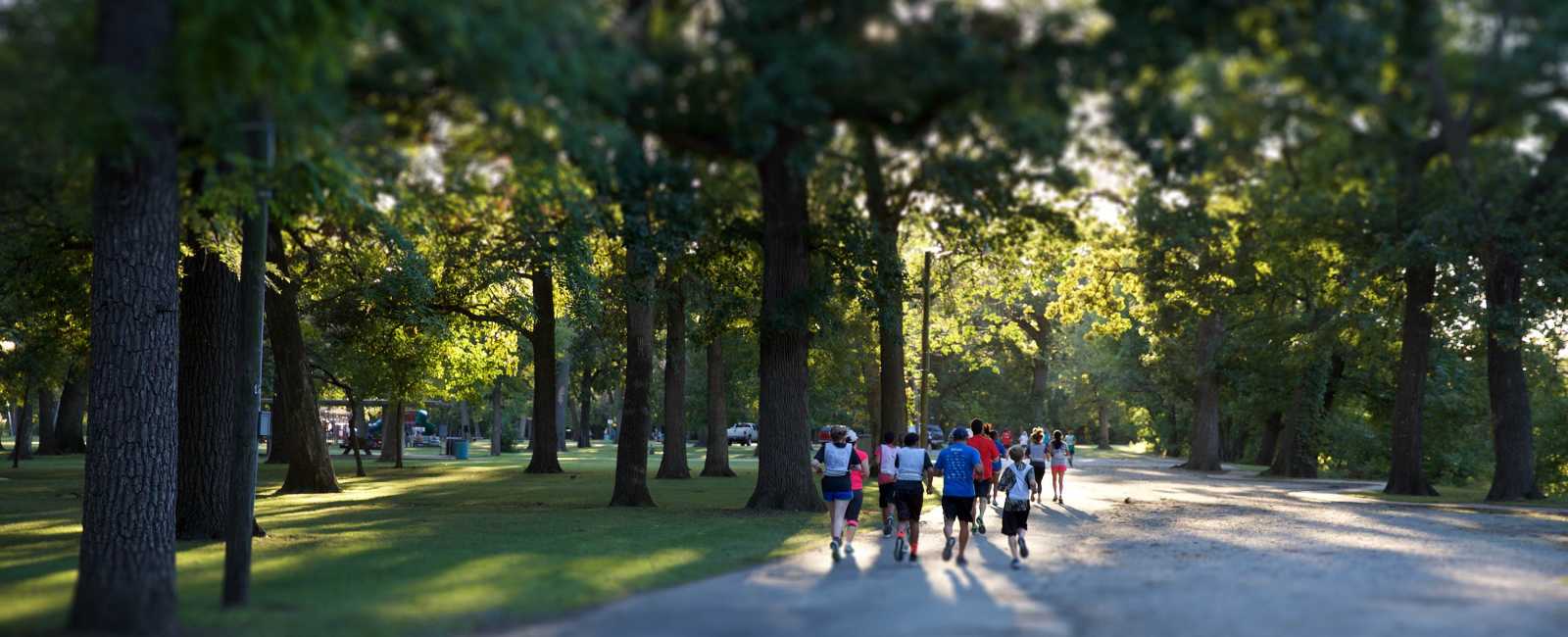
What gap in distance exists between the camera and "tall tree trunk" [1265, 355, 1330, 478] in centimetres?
4597

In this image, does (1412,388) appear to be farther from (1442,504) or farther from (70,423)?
(70,423)

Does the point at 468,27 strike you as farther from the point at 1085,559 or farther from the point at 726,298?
the point at 726,298

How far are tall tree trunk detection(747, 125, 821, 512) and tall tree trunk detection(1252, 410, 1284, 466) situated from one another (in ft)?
104

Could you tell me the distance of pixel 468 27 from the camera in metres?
9.41

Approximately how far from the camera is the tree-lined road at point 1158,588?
1059cm

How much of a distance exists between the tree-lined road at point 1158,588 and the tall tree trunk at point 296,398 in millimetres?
15612

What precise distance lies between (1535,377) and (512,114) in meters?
41.3

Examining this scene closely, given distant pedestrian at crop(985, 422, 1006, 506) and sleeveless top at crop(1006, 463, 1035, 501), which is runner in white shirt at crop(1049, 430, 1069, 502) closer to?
distant pedestrian at crop(985, 422, 1006, 506)

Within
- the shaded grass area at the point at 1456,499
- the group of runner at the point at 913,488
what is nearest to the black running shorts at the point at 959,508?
the group of runner at the point at 913,488

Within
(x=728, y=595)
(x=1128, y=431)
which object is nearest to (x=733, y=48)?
(x=728, y=595)

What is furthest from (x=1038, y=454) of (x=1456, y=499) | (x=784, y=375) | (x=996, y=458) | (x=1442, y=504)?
(x=1456, y=499)

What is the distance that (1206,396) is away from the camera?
170 ft

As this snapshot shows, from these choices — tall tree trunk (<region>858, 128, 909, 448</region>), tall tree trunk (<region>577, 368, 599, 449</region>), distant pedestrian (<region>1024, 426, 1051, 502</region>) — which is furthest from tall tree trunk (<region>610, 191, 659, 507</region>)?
tall tree trunk (<region>577, 368, 599, 449</region>)

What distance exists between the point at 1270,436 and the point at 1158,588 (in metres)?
48.9
